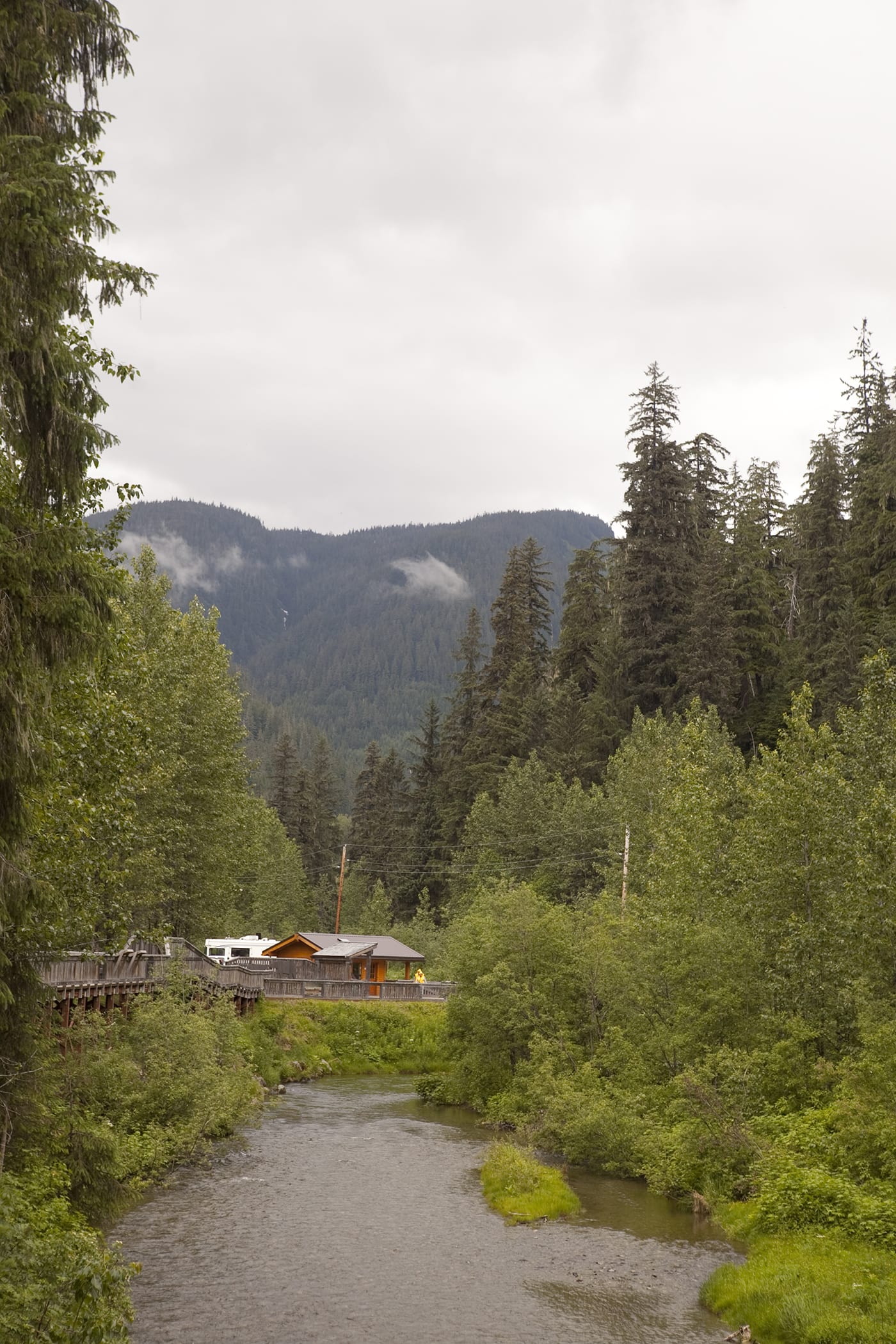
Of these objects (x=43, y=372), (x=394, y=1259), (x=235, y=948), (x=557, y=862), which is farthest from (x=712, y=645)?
(x=43, y=372)

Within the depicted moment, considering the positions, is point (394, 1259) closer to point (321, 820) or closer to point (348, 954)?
point (348, 954)

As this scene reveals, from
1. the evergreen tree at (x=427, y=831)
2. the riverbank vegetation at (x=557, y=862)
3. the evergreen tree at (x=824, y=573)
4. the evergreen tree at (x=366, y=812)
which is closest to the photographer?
the riverbank vegetation at (x=557, y=862)

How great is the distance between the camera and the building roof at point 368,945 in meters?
66.6

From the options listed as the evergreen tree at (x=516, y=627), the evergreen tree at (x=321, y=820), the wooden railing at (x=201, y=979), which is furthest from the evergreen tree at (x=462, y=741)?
the wooden railing at (x=201, y=979)

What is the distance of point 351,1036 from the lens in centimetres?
5300

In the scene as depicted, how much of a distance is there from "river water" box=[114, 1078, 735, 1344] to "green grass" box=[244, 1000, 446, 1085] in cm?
1783

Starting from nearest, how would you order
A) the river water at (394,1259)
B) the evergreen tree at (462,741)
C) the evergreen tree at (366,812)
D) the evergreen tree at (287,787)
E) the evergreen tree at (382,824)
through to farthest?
1. the river water at (394,1259)
2. the evergreen tree at (462,741)
3. the evergreen tree at (382,824)
4. the evergreen tree at (366,812)
5. the evergreen tree at (287,787)

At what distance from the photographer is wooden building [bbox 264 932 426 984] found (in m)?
63.8

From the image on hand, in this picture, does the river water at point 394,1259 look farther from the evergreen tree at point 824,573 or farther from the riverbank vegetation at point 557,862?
the evergreen tree at point 824,573

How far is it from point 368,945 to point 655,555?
3204cm

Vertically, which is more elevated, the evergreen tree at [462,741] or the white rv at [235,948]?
the evergreen tree at [462,741]

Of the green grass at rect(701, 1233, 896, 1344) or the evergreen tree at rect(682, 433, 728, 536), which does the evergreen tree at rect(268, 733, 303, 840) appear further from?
the green grass at rect(701, 1233, 896, 1344)

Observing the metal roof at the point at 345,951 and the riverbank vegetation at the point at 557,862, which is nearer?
the riverbank vegetation at the point at 557,862

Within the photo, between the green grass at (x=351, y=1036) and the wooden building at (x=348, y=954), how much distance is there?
7604 mm
